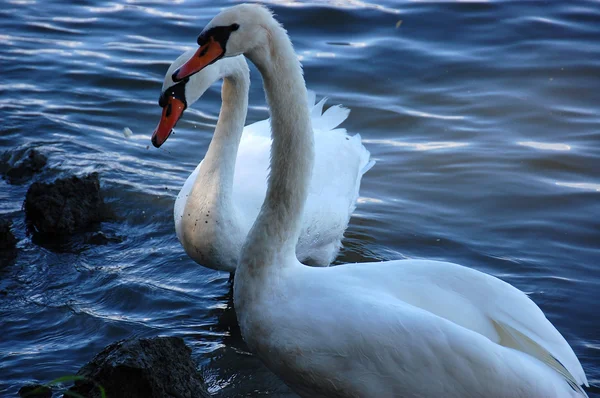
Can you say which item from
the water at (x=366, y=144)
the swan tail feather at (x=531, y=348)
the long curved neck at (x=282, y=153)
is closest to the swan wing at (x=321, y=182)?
the water at (x=366, y=144)

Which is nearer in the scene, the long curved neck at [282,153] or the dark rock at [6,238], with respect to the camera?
the long curved neck at [282,153]

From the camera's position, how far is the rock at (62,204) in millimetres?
5957

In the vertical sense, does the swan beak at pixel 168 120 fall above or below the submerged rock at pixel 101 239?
above

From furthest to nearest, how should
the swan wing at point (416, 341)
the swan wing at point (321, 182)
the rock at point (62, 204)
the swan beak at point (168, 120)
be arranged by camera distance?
the rock at point (62, 204) → the swan wing at point (321, 182) → the swan beak at point (168, 120) → the swan wing at point (416, 341)

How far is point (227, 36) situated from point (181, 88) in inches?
59.5

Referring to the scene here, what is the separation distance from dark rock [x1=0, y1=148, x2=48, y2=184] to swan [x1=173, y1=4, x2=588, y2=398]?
13.1 ft

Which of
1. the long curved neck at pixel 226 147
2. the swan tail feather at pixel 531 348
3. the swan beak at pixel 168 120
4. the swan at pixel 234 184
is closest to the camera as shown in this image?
the swan tail feather at pixel 531 348

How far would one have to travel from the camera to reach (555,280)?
5801 mm

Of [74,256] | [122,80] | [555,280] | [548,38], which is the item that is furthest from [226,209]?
[548,38]

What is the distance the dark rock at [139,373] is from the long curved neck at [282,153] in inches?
22.1

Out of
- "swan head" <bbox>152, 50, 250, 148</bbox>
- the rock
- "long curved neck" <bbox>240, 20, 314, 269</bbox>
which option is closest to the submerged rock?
the rock

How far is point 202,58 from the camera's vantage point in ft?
11.3

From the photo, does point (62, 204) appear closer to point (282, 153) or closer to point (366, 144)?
point (282, 153)

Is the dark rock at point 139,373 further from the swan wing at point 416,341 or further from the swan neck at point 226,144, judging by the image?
the swan neck at point 226,144
